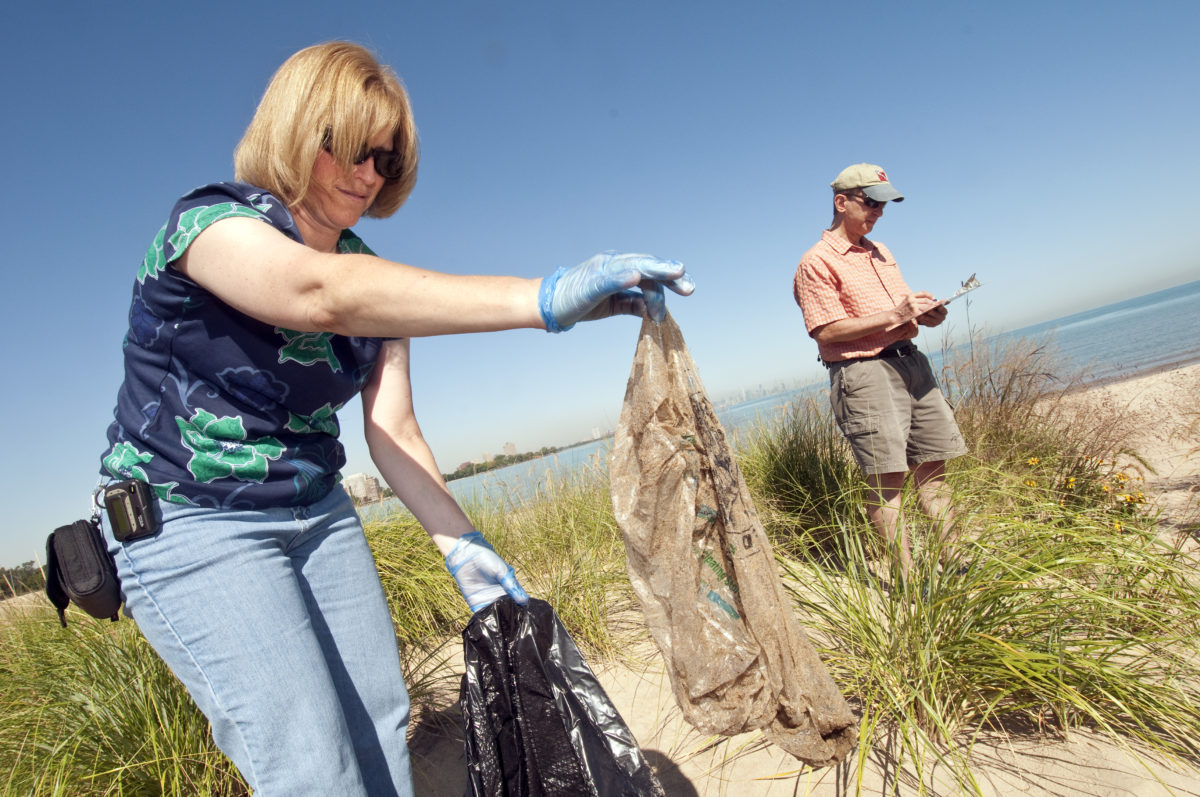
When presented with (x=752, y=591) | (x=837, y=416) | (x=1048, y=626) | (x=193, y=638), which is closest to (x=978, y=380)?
(x=837, y=416)

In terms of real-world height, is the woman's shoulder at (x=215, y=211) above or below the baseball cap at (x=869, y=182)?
below

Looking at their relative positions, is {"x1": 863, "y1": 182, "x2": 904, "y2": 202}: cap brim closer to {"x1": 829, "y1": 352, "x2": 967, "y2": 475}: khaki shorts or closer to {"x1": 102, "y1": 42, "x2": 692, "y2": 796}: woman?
{"x1": 829, "y1": 352, "x2": 967, "y2": 475}: khaki shorts

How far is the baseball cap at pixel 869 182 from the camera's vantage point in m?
3.24

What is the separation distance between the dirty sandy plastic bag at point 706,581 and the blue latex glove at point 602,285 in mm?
146

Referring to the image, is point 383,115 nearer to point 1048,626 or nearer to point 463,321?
point 463,321

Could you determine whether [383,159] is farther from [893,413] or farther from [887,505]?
[893,413]

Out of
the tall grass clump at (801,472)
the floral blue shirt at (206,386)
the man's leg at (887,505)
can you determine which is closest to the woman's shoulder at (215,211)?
the floral blue shirt at (206,386)

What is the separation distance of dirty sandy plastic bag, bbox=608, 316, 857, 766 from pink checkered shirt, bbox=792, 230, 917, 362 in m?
1.92

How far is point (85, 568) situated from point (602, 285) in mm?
1240

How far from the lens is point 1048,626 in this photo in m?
1.88

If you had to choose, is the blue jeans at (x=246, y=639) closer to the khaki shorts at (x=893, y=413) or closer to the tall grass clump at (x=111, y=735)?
the tall grass clump at (x=111, y=735)

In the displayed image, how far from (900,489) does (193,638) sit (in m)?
2.96

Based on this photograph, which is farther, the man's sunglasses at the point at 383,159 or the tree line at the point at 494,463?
the tree line at the point at 494,463

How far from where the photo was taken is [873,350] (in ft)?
10.2
